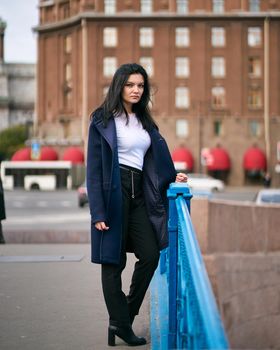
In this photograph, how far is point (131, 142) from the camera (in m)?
5.27

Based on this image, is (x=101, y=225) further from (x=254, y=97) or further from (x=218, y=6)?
(x=218, y=6)

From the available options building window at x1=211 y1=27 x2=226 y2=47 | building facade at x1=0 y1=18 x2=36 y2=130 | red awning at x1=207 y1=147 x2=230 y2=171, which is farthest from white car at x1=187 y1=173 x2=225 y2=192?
building facade at x1=0 y1=18 x2=36 y2=130

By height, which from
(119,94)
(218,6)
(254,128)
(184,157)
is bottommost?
(184,157)

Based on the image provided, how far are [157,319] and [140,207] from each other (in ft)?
A: 3.73

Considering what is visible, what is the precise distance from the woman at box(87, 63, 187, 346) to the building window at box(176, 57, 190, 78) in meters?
59.8

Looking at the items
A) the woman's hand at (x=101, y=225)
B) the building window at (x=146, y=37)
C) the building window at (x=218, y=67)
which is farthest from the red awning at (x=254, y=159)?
the woman's hand at (x=101, y=225)

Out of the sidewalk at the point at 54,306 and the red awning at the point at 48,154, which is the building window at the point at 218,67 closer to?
the red awning at the point at 48,154

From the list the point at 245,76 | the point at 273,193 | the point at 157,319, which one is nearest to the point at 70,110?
the point at 245,76

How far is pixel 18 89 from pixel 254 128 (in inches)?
2526

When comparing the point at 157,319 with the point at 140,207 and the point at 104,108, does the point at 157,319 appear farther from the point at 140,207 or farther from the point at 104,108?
the point at 104,108

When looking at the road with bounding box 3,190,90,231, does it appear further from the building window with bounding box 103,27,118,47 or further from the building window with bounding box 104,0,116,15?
the building window with bounding box 104,0,116,15

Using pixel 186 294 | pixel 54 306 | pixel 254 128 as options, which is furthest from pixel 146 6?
pixel 186 294

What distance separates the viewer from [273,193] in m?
21.1

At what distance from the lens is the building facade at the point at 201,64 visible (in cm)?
6419
